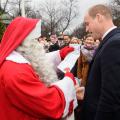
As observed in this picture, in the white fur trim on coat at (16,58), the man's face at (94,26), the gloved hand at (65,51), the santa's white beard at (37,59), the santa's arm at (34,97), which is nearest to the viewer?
the santa's arm at (34,97)

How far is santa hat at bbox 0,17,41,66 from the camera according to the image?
405 cm

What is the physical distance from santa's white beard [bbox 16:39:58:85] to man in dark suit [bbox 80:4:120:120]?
0.43 meters

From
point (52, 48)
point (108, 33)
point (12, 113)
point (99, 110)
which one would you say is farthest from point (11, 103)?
point (52, 48)

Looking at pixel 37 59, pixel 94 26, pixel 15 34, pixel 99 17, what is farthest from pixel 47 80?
pixel 99 17

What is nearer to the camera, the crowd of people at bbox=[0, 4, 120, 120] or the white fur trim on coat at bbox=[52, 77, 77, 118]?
the crowd of people at bbox=[0, 4, 120, 120]

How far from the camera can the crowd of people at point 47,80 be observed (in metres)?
3.84

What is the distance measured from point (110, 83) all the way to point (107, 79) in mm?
50

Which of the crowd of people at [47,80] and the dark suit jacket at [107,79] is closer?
the crowd of people at [47,80]

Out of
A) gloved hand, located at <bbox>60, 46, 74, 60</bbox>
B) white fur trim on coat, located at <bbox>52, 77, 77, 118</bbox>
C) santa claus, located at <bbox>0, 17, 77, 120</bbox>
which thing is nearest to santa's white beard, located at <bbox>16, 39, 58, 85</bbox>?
santa claus, located at <bbox>0, 17, 77, 120</bbox>

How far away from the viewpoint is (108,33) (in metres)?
4.35

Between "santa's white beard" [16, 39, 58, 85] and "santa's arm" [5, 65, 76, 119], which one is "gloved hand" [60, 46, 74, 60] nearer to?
"santa's white beard" [16, 39, 58, 85]

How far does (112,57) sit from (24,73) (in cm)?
83

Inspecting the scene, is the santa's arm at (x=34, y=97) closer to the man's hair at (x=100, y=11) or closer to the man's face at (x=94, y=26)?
the man's face at (x=94, y=26)

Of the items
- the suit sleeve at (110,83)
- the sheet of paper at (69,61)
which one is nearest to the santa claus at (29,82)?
the sheet of paper at (69,61)
